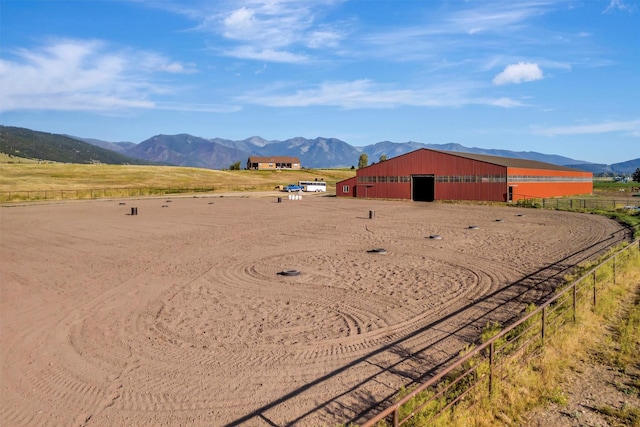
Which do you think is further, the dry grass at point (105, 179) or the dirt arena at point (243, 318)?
the dry grass at point (105, 179)

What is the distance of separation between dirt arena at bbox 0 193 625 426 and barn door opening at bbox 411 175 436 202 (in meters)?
33.6

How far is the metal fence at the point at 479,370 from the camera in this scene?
258 inches

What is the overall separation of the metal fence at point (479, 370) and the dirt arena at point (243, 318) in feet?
2.19

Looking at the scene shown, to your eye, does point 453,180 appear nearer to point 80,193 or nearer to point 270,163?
point 80,193

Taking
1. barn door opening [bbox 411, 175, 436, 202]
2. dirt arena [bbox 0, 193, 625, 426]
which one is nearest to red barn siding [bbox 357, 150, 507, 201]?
barn door opening [bbox 411, 175, 436, 202]

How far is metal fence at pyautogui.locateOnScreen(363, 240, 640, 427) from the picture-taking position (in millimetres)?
6559

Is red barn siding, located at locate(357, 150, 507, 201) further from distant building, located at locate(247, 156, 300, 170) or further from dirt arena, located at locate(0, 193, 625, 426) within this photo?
distant building, located at locate(247, 156, 300, 170)

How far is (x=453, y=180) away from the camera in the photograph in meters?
56.3

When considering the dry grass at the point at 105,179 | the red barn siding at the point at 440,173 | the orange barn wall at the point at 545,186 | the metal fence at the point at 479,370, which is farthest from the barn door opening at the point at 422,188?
the metal fence at the point at 479,370

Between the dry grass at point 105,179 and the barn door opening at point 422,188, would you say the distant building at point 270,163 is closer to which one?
the dry grass at point 105,179

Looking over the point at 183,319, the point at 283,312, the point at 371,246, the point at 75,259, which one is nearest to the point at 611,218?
the point at 371,246

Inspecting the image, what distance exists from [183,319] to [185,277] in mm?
4995

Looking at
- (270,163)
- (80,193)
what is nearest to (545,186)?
(80,193)

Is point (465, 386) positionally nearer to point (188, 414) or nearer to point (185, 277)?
point (188, 414)
